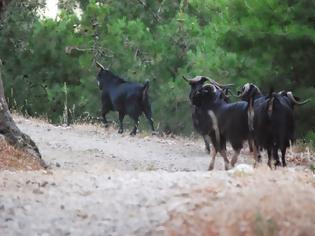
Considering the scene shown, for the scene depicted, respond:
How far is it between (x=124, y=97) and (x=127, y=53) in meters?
6.75

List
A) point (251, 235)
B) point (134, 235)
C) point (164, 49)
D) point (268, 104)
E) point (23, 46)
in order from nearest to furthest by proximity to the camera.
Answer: point (251, 235) → point (134, 235) → point (268, 104) → point (164, 49) → point (23, 46)

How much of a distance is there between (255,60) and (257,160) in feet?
21.8

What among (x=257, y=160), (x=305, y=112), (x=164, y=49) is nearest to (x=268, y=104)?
(x=257, y=160)

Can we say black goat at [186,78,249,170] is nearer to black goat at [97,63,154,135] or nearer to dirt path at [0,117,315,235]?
dirt path at [0,117,315,235]

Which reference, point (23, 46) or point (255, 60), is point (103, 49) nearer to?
point (23, 46)

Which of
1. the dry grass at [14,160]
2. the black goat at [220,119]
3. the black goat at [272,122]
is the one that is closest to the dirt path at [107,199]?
the dry grass at [14,160]

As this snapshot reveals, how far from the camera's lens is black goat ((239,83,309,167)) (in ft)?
43.4

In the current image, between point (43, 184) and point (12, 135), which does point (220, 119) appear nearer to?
point (12, 135)

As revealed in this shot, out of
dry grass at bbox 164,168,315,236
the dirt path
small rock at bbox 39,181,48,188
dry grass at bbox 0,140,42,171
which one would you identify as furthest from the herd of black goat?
dry grass at bbox 164,168,315,236

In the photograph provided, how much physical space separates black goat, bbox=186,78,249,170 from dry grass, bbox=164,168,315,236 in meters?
5.93

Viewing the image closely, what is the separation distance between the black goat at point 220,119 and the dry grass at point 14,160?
3.27 meters

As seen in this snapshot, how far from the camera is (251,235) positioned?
598 cm

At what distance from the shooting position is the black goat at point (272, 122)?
43.4 ft

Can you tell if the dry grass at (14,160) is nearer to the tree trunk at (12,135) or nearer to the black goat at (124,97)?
the tree trunk at (12,135)
